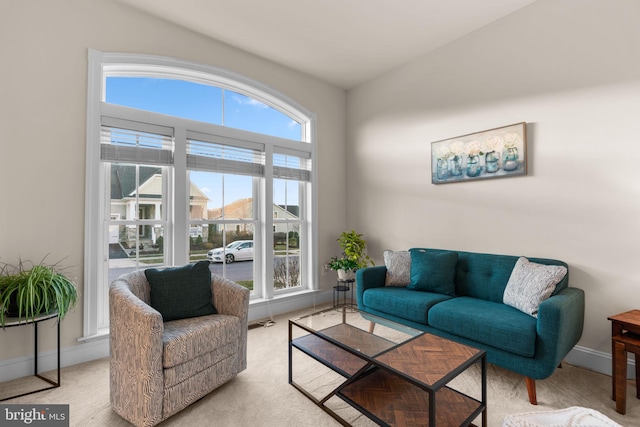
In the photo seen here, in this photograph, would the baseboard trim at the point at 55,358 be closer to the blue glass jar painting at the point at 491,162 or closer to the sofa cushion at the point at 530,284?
the sofa cushion at the point at 530,284

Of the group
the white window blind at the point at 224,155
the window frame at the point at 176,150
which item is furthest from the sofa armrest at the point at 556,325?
the white window blind at the point at 224,155

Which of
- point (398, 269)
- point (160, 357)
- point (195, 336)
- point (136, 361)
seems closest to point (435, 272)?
point (398, 269)

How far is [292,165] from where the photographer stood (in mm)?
4156

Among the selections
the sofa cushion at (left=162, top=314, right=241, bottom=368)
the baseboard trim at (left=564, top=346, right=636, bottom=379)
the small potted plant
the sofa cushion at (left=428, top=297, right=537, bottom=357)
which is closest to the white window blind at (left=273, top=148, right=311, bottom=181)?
the small potted plant

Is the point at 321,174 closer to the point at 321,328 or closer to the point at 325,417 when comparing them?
the point at 321,328

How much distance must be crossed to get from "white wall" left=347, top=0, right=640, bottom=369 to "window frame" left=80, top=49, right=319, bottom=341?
1346 millimetres

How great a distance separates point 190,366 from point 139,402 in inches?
11.8

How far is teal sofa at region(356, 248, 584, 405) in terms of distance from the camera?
1.99m

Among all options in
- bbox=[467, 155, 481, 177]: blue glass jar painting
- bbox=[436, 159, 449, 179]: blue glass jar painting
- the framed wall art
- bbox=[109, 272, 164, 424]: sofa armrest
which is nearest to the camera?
bbox=[109, 272, 164, 424]: sofa armrest

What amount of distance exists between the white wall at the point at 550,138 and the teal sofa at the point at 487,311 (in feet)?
0.78

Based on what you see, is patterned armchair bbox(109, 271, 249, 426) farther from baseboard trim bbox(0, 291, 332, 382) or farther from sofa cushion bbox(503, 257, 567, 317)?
sofa cushion bbox(503, 257, 567, 317)

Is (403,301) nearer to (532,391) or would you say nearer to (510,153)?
(532,391)

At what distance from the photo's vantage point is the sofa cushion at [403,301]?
8.70 feet

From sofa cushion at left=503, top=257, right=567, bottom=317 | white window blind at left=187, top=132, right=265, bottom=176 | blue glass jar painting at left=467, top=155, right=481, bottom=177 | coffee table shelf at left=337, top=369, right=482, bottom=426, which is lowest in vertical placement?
coffee table shelf at left=337, top=369, right=482, bottom=426
